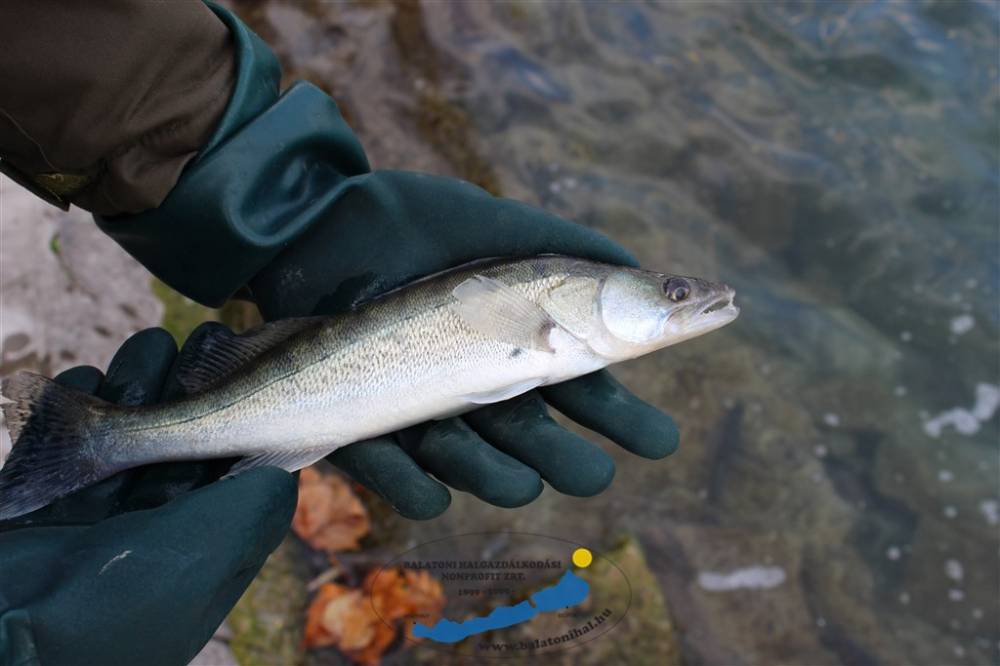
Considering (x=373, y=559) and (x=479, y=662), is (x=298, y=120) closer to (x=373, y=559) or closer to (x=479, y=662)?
(x=373, y=559)

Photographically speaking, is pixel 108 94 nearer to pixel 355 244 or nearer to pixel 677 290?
pixel 355 244

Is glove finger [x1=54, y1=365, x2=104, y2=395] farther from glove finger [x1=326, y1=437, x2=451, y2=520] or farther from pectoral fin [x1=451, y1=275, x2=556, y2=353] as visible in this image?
pectoral fin [x1=451, y1=275, x2=556, y2=353]

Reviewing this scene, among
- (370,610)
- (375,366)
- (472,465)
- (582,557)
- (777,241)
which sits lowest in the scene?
(370,610)

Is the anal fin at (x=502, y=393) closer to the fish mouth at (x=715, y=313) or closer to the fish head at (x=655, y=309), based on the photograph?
the fish head at (x=655, y=309)

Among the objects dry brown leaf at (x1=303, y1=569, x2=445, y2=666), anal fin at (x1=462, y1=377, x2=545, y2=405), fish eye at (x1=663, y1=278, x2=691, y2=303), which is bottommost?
dry brown leaf at (x1=303, y1=569, x2=445, y2=666)

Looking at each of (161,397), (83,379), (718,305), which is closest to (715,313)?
(718,305)

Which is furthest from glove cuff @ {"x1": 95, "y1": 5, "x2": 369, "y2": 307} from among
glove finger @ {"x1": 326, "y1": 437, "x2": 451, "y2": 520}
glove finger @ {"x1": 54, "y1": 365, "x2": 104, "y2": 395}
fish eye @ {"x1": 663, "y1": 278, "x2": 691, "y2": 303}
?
fish eye @ {"x1": 663, "y1": 278, "x2": 691, "y2": 303}

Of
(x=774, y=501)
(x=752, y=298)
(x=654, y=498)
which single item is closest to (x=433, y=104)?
(x=752, y=298)
